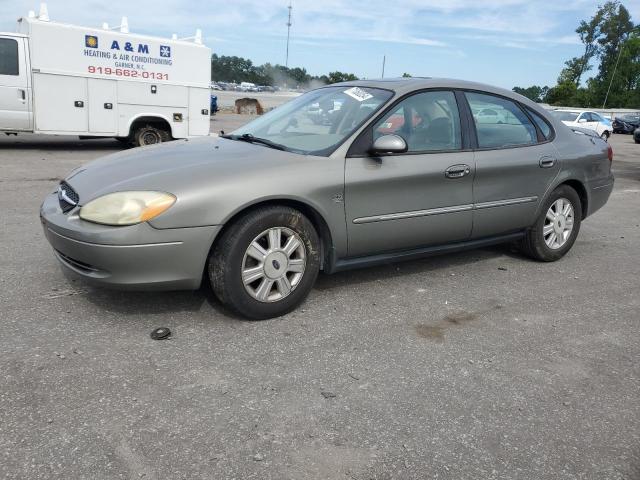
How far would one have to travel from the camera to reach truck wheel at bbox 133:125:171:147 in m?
12.4

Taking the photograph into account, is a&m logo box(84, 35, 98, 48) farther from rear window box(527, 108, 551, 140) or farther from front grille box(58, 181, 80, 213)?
rear window box(527, 108, 551, 140)

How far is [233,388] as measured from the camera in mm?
2725

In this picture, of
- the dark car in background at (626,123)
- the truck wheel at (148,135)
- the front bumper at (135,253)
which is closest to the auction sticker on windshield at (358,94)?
the front bumper at (135,253)

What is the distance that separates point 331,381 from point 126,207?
149 centimetres

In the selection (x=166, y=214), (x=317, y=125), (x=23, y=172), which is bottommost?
(x=23, y=172)

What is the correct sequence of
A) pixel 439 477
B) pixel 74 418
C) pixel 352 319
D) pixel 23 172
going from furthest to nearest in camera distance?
pixel 23 172, pixel 352 319, pixel 74 418, pixel 439 477

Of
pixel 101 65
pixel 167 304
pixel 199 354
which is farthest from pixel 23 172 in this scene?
pixel 199 354

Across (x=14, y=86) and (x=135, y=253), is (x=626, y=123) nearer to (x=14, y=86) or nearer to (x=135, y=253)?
(x=14, y=86)

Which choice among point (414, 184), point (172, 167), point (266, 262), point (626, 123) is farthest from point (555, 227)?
point (626, 123)

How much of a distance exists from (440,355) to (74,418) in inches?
75.6

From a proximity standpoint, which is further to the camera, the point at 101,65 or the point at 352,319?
the point at 101,65

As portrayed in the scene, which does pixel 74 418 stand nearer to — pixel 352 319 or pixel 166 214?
pixel 166 214

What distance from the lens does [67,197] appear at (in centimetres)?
350

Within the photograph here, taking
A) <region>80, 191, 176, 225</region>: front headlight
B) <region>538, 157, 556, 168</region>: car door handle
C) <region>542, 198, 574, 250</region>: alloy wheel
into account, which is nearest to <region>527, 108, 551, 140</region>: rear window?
<region>538, 157, 556, 168</region>: car door handle
